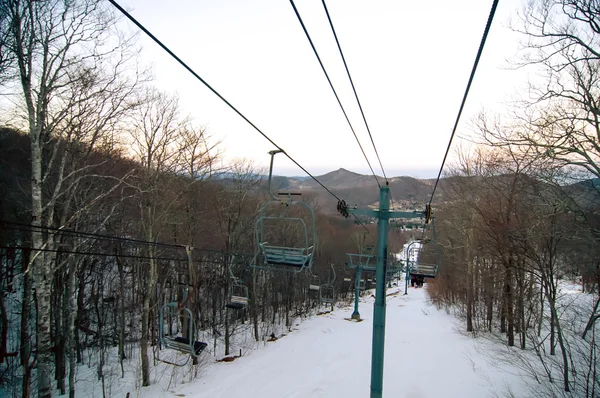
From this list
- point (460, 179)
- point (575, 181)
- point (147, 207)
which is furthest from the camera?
point (460, 179)

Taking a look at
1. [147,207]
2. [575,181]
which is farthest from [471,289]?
[147,207]

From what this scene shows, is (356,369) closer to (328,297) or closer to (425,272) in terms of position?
(425,272)

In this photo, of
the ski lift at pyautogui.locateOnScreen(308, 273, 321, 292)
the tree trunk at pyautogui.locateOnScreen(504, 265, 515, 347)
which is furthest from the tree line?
the ski lift at pyautogui.locateOnScreen(308, 273, 321, 292)

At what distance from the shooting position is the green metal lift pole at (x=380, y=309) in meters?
7.47

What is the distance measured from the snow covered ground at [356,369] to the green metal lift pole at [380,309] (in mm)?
6007

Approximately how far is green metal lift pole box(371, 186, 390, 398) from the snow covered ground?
236 inches

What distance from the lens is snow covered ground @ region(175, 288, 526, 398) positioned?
503 inches

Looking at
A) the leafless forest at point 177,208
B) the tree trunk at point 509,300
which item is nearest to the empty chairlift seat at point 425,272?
the leafless forest at point 177,208

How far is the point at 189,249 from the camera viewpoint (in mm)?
6184

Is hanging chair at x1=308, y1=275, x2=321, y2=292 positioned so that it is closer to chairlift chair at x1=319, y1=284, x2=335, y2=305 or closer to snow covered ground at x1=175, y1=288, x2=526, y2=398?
chairlift chair at x1=319, y1=284, x2=335, y2=305

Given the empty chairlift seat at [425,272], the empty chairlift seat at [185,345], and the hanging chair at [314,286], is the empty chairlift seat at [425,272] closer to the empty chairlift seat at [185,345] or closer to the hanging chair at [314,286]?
the hanging chair at [314,286]

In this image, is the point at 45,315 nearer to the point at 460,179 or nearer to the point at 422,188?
the point at 460,179

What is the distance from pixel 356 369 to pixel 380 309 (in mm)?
9467

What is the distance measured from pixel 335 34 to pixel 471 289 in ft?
69.5
